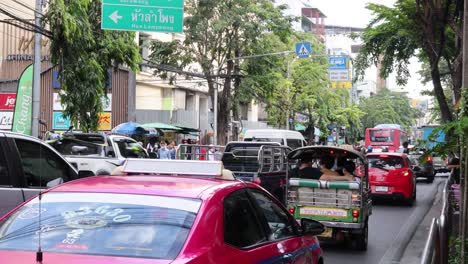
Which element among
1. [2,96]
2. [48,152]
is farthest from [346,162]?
[2,96]

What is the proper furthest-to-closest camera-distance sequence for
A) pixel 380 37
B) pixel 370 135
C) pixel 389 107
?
pixel 389 107
pixel 370 135
pixel 380 37

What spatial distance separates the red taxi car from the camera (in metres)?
3.68

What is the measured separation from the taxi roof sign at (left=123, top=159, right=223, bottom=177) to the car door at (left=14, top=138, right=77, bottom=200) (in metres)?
2.60

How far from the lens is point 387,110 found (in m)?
86.1

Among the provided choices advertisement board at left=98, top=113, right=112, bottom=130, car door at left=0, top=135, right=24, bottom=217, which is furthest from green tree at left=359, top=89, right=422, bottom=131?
car door at left=0, top=135, right=24, bottom=217

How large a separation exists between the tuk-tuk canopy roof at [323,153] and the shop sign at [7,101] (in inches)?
552

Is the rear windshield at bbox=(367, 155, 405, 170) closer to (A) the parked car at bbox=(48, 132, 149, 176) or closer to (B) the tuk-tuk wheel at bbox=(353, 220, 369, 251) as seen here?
(A) the parked car at bbox=(48, 132, 149, 176)

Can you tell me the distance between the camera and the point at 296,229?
18.4 ft

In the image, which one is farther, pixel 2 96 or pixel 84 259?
pixel 2 96

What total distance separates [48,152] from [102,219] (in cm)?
434

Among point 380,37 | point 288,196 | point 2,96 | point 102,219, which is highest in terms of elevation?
point 380,37

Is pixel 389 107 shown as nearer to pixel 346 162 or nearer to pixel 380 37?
pixel 380 37

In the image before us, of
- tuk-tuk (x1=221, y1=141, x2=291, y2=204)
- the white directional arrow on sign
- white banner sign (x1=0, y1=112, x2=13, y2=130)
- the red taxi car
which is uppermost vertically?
the white directional arrow on sign

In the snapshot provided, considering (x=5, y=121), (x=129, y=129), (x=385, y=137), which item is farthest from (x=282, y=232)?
(x=385, y=137)
